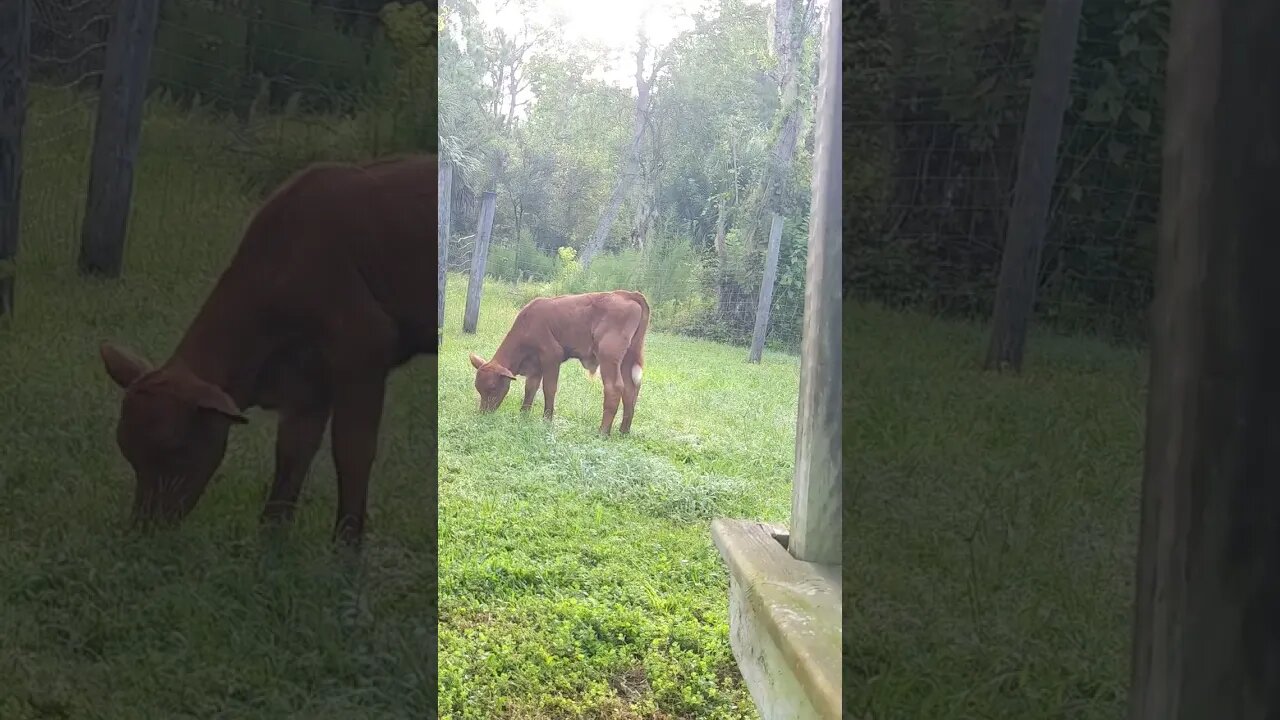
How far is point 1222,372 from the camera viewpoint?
43.6 inches

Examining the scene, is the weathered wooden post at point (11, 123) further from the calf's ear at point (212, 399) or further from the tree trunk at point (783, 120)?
the tree trunk at point (783, 120)

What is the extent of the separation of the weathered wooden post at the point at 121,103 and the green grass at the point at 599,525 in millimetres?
2073

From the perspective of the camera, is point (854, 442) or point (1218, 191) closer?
point (1218, 191)

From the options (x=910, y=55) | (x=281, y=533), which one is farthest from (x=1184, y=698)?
(x=281, y=533)

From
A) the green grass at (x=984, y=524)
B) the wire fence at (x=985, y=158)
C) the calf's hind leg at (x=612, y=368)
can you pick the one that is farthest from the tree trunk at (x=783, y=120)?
the green grass at (x=984, y=524)

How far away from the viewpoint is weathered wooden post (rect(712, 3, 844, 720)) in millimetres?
2188

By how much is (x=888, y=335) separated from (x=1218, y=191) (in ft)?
1.87

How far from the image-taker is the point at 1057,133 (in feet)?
4.71

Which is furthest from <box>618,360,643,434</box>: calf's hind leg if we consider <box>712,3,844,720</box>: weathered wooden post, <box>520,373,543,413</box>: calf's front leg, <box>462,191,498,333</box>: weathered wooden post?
<box>712,3,844,720</box>: weathered wooden post

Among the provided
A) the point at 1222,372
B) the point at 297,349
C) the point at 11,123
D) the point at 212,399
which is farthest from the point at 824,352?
the point at 11,123

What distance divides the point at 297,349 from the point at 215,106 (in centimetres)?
46

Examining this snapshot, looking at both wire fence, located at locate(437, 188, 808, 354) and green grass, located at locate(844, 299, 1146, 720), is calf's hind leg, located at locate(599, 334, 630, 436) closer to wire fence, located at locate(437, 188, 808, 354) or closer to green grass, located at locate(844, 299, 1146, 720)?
wire fence, located at locate(437, 188, 808, 354)

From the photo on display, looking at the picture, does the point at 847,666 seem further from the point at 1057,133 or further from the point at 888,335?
the point at 1057,133

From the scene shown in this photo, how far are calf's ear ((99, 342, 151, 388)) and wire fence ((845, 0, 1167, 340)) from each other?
1311 mm
